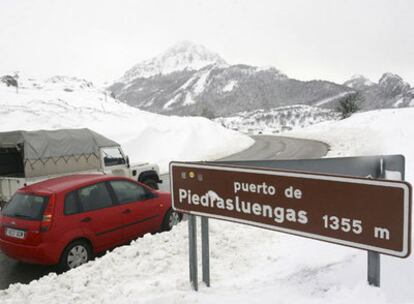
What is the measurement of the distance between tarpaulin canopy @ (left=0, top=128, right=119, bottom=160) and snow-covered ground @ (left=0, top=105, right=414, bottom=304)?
518 centimetres

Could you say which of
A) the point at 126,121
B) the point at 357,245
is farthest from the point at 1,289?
the point at 126,121

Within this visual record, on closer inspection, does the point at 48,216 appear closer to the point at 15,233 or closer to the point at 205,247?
the point at 15,233

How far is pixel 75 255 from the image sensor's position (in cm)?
663

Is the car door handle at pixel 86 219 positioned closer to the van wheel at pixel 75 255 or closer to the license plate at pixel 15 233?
the van wheel at pixel 75 255

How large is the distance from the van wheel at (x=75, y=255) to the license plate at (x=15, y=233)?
0.75m

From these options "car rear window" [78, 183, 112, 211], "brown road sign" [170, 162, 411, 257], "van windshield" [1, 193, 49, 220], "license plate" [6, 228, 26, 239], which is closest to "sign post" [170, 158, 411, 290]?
"brown road sign" [170, 162, 411, 257]

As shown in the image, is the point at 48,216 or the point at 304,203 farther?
the point at 48,216

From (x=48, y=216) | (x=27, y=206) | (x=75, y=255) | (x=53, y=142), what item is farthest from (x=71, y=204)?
(x=53, y=142)

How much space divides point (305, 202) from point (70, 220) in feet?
14.9

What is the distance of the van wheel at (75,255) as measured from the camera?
21.2ft

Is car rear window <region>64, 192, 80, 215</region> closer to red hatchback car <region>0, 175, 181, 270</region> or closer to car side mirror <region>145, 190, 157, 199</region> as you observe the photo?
red hatchback car <region>0, 175, 181, 270</region>

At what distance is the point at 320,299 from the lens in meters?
3.72

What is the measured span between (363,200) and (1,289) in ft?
18.1

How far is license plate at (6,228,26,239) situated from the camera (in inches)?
255
